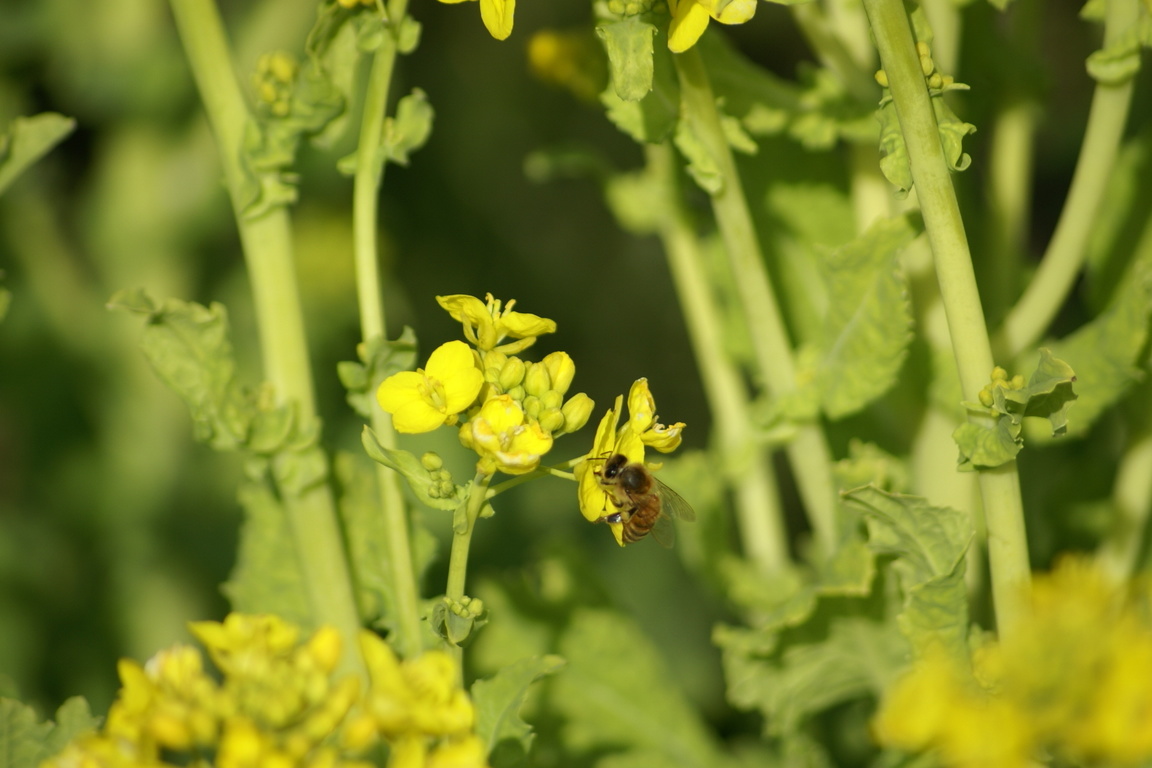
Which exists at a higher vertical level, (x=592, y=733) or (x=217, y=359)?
(x=217, y=359)

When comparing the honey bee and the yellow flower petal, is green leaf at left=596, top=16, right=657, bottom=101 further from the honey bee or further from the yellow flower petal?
the honey bee

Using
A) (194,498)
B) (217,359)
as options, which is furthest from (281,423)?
(194,498)

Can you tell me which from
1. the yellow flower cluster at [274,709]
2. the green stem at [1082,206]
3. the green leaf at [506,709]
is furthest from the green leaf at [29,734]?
the green stem at [1082,206]

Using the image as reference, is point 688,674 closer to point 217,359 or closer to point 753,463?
point 753,463

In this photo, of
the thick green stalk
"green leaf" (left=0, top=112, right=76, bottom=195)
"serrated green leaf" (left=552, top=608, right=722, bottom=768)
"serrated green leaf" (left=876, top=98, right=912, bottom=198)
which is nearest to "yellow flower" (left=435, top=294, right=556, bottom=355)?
the thick green stalk

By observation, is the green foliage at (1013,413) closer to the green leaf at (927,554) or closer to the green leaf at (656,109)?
the green leaf at (927,554)

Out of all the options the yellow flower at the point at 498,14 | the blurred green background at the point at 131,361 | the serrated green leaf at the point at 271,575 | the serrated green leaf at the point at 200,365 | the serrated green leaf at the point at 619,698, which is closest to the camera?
the yellow flower at the point at 498,14

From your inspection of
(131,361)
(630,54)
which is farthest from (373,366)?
(131,361)
